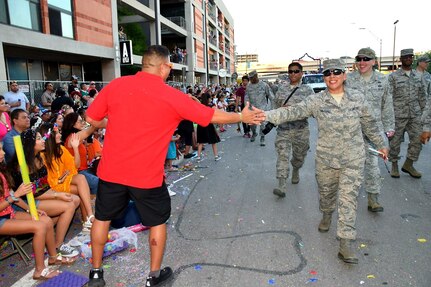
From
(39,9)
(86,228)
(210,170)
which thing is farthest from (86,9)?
(86,228)

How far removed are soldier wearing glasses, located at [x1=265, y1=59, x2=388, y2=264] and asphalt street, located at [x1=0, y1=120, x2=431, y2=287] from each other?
0.39m

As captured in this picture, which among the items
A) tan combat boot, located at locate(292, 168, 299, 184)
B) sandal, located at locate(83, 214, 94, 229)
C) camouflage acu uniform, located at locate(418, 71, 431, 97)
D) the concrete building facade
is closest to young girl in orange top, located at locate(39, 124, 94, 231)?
sandal, located at locate(83, 214, 94, 229)

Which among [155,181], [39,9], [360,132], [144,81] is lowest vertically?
[155,181]

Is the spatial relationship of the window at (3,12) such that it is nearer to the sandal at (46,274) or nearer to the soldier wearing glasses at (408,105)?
the sandal at (46,274)

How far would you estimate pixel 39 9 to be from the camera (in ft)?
45.8

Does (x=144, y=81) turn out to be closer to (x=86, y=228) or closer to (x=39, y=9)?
(x=86, y=228)

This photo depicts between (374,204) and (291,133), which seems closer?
(374,204)

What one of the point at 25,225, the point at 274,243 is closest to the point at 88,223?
the point at 25,225

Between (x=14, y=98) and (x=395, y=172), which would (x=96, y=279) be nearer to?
(x=395, y=172)

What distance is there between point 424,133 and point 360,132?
200 centimetres

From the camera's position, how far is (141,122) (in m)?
3.01

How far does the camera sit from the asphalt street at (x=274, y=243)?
3.40 metres

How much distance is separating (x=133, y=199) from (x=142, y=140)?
0.54 meters

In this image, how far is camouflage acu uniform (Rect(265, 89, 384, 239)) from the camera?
12.4 ft
